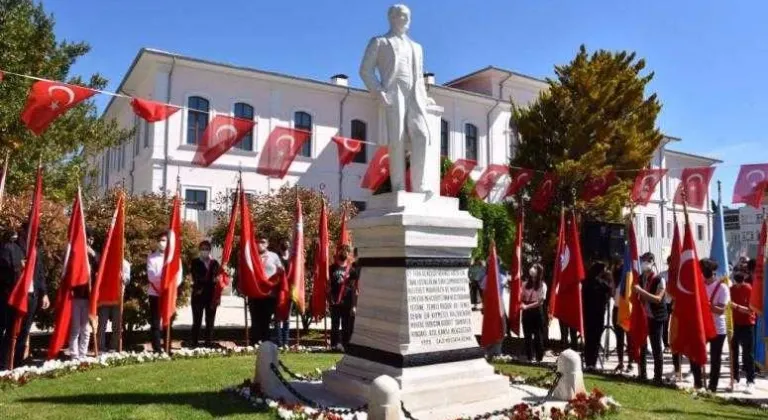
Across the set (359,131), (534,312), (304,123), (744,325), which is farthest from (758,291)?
(359,131)

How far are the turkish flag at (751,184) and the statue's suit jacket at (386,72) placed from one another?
8.50 meters

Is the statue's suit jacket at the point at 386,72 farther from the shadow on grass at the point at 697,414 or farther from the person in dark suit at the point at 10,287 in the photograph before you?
the person in dark suit at the point at 10,287

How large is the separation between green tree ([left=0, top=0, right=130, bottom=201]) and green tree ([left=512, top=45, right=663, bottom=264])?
44.2 feet

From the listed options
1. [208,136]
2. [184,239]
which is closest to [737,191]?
[208,136]

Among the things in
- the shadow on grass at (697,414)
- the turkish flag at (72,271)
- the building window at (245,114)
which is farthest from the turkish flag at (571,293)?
the building window at (245,114)

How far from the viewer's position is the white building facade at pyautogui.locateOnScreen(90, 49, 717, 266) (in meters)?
28.4

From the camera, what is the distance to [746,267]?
11.3 metres

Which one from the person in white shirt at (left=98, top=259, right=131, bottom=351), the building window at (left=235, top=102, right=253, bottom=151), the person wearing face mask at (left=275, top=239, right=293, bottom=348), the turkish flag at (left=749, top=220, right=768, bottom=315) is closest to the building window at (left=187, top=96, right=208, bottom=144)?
the building window at (left=235, top=102, right=253, bottom=151)

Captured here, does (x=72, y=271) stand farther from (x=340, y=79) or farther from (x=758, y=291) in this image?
(x=340, y=79)

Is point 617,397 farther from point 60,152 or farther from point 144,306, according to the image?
point 60,152

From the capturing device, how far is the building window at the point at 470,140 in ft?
122

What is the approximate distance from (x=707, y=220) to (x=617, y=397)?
4535 cm

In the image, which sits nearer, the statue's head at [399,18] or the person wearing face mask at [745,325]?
the statue's head at [399,18]

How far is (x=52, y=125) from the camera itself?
48.1 ft
